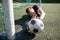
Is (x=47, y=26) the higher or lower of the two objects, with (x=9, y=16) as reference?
lower

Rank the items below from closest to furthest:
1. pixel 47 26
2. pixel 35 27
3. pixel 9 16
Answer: pixel 9 16 < pixel 35 27 < pixel 47 26

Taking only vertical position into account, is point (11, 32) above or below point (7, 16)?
below

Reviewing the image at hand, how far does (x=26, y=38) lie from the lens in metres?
2.28

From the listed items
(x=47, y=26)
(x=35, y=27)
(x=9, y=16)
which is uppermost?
(x=9, y=16)

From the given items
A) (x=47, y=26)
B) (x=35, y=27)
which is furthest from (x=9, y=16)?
(x=47, y=26)

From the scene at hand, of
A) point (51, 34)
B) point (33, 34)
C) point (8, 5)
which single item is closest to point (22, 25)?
point (33, 34)

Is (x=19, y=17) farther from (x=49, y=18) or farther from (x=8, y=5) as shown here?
(x=8, y=5)

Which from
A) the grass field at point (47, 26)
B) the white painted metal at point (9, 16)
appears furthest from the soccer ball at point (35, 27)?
the white painted metal at point (9, 16)

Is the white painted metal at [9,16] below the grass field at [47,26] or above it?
above

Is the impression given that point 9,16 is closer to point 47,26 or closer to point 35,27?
point 35,27

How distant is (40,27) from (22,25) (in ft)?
1.82

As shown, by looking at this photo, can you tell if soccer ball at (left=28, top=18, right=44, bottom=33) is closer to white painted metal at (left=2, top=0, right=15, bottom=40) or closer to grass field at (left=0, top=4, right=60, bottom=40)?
grass field at (left=0, top=4, right=60, bottom=40)

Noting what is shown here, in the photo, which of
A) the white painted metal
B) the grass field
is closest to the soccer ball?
the grass field

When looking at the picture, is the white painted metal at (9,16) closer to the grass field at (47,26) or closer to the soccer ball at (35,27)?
the grass field at (47,26)
